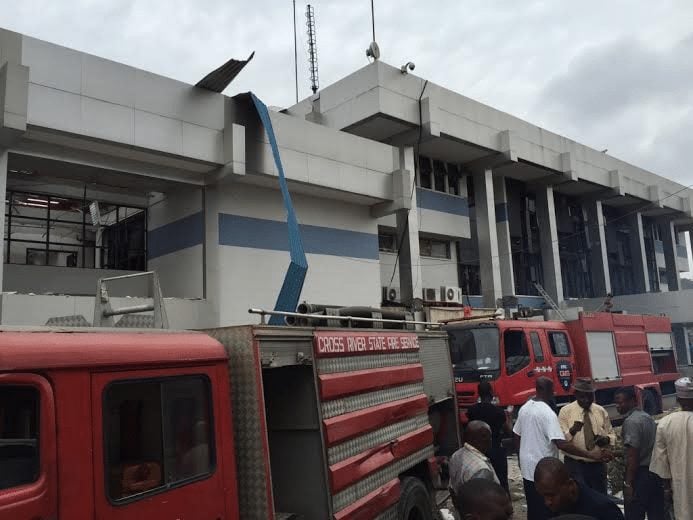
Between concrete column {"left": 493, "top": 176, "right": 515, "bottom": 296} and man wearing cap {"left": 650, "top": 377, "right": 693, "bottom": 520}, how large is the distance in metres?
22.5

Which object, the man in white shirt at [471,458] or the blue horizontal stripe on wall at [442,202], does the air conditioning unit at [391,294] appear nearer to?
the blue horizontal stripe on wall at [442,202]

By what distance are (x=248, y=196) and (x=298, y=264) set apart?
2886mm

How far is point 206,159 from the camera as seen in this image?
47.5 ft

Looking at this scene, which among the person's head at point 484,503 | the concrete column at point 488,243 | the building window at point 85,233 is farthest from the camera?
the concrete column at point 488,243

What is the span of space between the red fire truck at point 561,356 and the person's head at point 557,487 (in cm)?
754

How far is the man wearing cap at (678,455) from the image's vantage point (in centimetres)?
515

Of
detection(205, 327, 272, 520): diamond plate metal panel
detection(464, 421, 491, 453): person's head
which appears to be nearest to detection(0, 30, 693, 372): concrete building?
detection(205, 327, 272, 520): diamond plate metal panel

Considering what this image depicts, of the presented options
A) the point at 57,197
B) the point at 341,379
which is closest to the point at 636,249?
the point at 57,197

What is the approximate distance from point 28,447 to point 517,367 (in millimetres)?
9569

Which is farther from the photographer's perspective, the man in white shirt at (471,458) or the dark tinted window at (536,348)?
the dark tinted window at (536,348)

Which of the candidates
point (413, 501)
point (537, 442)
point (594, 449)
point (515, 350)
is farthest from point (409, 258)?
point (413, 501)

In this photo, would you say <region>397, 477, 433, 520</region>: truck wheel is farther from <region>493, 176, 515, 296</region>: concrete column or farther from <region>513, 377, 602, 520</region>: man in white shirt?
<region>493, 176, 515, 296</region>: concrete column

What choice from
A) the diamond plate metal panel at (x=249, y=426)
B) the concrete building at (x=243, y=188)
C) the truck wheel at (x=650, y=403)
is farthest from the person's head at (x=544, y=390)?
the truck wheel at (x=650, y=403)

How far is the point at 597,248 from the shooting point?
35.8 meters
